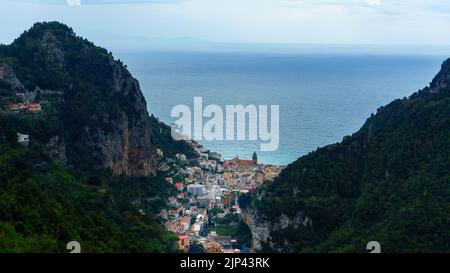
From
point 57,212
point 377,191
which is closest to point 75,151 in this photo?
point 377,191

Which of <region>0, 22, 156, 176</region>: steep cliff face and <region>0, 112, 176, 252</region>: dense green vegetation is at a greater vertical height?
<region>0, 22, 156, 176</region>: steep cliff face

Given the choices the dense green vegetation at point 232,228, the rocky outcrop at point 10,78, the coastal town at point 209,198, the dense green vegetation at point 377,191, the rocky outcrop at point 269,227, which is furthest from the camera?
the rocky outcrop at point 10,78

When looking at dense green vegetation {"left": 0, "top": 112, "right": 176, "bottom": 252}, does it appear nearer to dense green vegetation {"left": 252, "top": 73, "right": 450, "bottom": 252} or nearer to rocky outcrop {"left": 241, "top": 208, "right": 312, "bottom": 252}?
rocky outcrop {"left": 241, "top": 208, "right": 312, "bottom": 252}

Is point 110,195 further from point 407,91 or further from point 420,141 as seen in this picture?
point 407,91

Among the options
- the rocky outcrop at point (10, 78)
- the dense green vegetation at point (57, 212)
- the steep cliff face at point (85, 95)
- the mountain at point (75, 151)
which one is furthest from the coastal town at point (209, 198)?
the rocky outcrop at point (10, 78)

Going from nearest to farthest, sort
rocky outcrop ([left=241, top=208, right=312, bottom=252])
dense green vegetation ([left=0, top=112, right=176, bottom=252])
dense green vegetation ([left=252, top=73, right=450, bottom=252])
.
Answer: dense green vegetation ([left=0, top=112, right=176, bottom=252]), dense green vegetation ([left=252, top=73, right=450, bottom=252]), rocky outcrop ([left=241, top=208, right=312, bottom=252])

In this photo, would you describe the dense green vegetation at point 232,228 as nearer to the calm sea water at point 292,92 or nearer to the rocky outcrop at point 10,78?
the rocky outcrop at point 10,78

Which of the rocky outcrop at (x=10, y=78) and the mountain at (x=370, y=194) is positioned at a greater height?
the rocky outcrop at (x=10, y=78)

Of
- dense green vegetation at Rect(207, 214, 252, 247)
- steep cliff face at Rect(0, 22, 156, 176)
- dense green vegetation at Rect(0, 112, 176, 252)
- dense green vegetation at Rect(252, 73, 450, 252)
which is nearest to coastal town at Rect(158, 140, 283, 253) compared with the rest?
dense green vegetation at Rect(207, 214, 252, 247)
